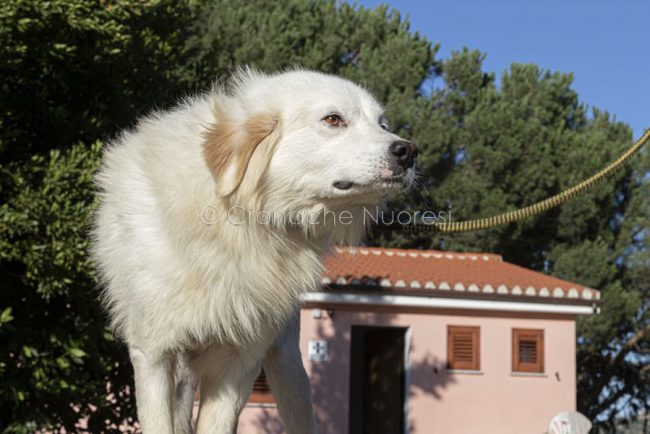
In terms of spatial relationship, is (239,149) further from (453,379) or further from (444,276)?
(453,379)

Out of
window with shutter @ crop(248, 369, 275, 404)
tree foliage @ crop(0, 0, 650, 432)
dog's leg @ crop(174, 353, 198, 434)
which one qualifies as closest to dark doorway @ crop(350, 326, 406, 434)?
window with shutter @ crop(248, 369, 275, 404)

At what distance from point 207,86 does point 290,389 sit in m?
8.20

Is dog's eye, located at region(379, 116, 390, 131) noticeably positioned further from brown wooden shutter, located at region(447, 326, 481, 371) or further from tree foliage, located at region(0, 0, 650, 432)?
brown wooden shutter, located at region(447, 326, 481, 371)

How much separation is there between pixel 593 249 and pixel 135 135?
68.9ft

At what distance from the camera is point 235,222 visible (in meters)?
3.51

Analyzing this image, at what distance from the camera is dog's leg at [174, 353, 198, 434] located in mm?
3867

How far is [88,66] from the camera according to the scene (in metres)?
10.0

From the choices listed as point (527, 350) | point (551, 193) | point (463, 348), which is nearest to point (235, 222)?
point (463, 348)

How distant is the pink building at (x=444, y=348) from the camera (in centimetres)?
1630

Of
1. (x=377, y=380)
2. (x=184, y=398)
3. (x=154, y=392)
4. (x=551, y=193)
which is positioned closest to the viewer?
(x=154, y=392)

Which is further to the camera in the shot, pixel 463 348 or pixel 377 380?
pixel 377 380

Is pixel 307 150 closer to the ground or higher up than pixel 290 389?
higher up

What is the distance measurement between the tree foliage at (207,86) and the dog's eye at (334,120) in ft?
18.2

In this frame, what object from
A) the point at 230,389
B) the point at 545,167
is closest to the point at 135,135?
the point at 230,389
